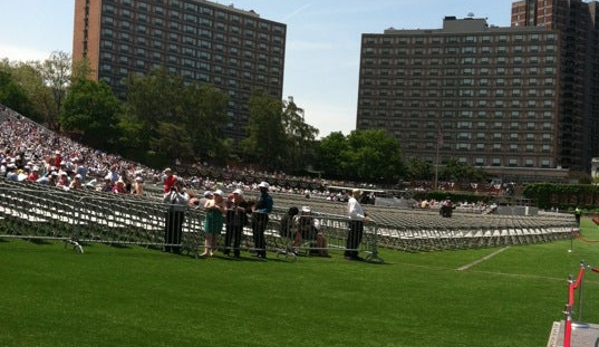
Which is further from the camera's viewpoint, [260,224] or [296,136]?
[296,136]

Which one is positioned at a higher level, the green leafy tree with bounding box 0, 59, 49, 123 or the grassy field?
the green leafy tree with bounding box 0, 59, 49, 123

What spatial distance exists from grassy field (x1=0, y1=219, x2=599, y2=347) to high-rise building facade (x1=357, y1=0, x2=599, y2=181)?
469 ft

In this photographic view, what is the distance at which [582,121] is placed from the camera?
547 feet

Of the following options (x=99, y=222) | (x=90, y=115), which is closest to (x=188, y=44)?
(x=90, y=115)

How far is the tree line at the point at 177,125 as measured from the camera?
107000 millimetres

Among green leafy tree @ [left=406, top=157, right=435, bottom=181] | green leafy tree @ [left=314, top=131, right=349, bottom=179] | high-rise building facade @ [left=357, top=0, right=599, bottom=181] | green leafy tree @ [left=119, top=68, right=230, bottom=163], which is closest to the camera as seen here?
green leafy tree @ [left=119, top=68, right=230, bottom=163]

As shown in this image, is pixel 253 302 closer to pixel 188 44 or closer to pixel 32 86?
pixel 32 86

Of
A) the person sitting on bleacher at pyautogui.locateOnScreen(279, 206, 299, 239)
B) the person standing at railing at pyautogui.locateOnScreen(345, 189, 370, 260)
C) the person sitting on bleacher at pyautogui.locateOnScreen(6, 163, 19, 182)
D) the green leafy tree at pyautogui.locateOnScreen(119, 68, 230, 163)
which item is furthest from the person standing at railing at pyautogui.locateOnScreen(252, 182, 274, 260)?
the green leafy tree at pyautogui.locateOnScreen(119, 68, 230, 163)

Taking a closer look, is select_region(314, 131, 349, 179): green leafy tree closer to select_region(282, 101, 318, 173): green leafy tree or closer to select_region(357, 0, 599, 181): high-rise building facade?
select_region(282, 101, 318, 173): green leafy tree

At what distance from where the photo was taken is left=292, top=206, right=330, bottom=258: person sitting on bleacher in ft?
67.8

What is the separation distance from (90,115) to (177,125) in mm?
13691

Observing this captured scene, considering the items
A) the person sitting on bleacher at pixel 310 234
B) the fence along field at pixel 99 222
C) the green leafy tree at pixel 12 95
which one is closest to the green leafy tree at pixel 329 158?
the green leafy tree at pixel 12 95

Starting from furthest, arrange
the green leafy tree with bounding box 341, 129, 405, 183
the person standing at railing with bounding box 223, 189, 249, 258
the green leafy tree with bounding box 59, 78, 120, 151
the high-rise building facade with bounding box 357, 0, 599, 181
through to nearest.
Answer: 1. the high-rise building facade with bounding box 357, 0, 599, 181
2. the green leafy tree with bounding box 341, 129, 405, 183
3. the green leafy tree with bounding box 59, 78, 120, 151
4. the person standing at railing with bounding box 223, 189, 249, 258

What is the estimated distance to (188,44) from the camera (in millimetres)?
147250
